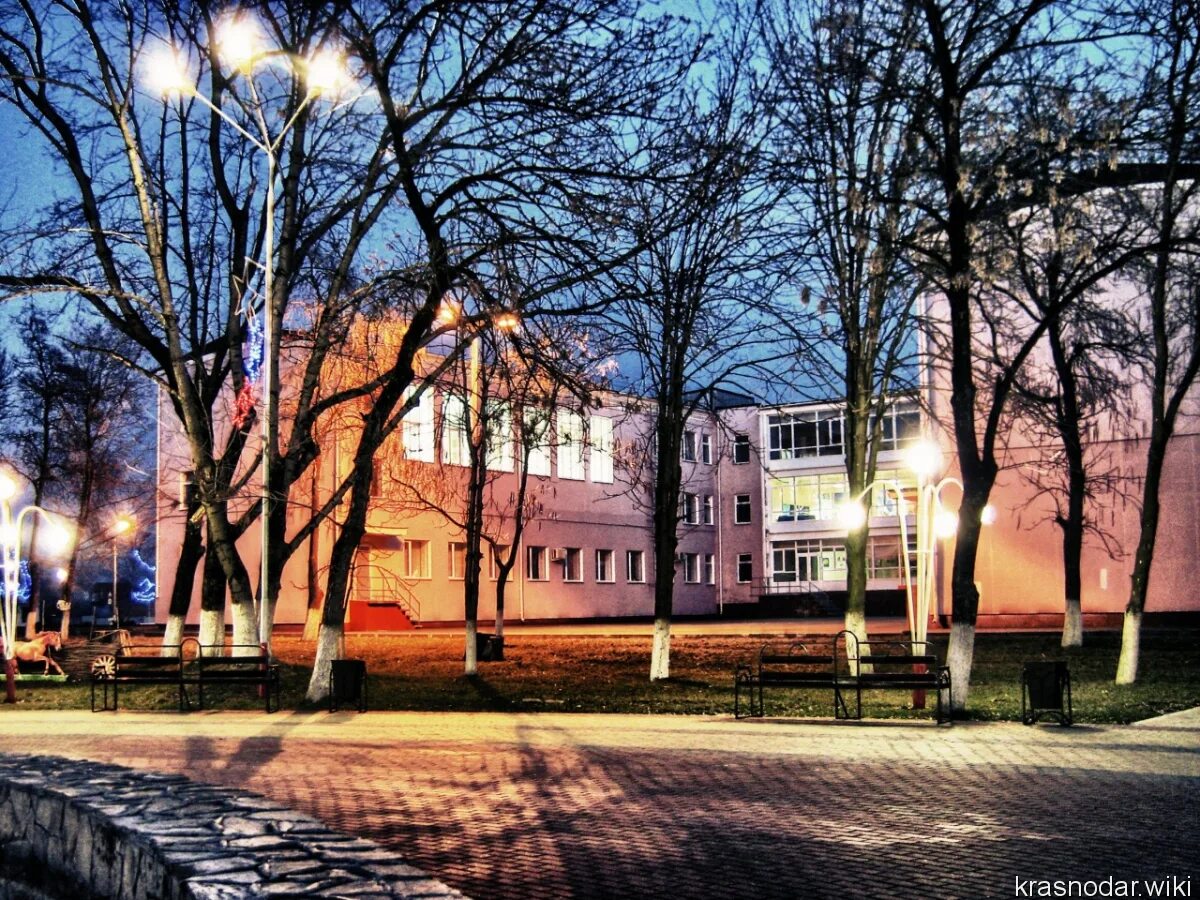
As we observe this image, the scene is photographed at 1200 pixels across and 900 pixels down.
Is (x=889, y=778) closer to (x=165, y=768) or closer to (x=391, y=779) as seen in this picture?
(x=391, y=779)

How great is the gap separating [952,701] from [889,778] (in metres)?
5.72

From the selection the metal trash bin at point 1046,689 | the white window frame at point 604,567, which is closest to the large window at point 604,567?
the white window frame at point 604,567

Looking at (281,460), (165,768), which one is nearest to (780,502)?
(281,460)

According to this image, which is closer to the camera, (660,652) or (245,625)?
(245,625)

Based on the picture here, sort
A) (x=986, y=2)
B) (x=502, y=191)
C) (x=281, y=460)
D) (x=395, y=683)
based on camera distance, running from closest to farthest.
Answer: (x=986, y=2) < (x=502, y=191) < (x=281, y=460) < (x=395, y=683)

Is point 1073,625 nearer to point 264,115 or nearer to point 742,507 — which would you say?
point 264,115

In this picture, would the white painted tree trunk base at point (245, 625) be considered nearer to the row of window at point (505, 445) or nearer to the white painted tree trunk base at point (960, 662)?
the row of window at point (505, 445)

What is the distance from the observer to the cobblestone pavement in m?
7.91

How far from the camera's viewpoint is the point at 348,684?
20.5m

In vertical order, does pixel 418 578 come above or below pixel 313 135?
below

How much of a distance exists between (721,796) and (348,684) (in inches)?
412

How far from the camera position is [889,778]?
12.0 metres

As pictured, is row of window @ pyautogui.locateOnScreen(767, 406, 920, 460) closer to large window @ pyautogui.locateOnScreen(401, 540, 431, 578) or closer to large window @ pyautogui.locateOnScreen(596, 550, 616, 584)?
large window @ pyautogui.locateOnScreen(596, 550, 616, 584)

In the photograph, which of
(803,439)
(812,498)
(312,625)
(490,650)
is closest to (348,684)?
(490,650)
